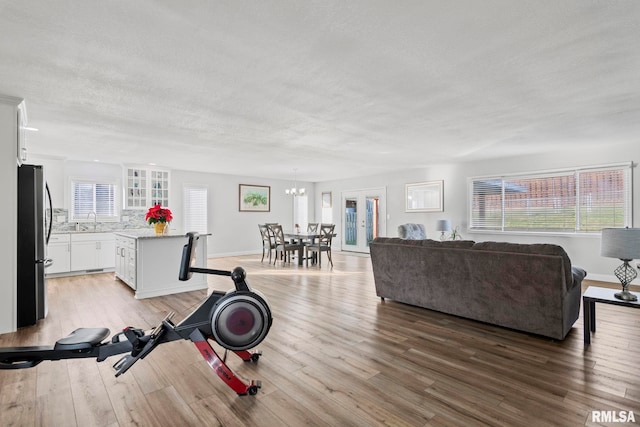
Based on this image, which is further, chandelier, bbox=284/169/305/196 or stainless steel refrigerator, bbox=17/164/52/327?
chandelier, bbox=284/169/305/196

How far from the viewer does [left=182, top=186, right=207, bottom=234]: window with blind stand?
8406 millimetres

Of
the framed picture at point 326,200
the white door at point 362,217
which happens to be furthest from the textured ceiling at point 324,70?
the framed picture at point 326,200

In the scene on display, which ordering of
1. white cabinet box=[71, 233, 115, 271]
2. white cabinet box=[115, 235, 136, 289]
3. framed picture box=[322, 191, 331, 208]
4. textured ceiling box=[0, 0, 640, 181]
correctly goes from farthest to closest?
framed picture box=[322, 191, 331, 208]
white cabinet box=[71, 233, 115, 271]
white cabinet box=[115, 235, 136, 289]
textured ceiling box=[0, 0, 640, 181]

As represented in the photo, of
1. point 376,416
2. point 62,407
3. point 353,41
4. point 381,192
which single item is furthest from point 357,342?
point 381,192

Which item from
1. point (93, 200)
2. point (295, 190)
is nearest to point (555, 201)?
point (295, 190)

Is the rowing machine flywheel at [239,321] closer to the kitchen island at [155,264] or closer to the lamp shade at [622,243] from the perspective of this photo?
the lamp shade at [622,243]

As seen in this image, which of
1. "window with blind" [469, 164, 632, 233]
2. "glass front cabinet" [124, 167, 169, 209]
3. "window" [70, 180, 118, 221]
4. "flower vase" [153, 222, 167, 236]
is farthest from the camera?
"glass front cabinet" [124, 167, 169, 209]

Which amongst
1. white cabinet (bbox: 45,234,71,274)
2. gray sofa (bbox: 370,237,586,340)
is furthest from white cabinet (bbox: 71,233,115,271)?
gray sofa (bbox: 370,237,586,340)

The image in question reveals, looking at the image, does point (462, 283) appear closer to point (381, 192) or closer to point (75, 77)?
point (75, 77)

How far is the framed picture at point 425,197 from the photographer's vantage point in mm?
7842

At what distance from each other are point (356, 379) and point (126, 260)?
4.47 meters

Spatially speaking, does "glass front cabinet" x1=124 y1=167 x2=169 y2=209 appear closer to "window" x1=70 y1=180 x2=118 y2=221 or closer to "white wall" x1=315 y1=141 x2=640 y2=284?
"window" x1=70 y1=180 x2=118 y2=221

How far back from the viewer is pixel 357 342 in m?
2.91

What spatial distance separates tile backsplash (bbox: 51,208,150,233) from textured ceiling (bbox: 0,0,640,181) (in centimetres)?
230
